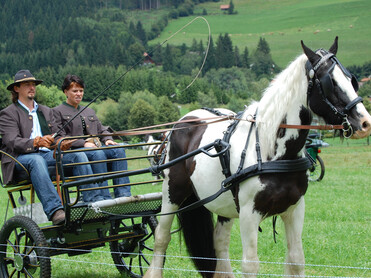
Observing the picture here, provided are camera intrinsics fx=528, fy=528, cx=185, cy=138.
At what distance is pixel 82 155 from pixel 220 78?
122207mm

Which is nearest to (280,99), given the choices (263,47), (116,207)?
(116,207)

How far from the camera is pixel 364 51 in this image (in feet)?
440

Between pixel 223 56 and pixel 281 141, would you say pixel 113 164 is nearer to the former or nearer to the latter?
pixel 281 141

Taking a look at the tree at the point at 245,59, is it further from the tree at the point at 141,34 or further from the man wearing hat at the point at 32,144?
the man wearing hat at the point at 32,144

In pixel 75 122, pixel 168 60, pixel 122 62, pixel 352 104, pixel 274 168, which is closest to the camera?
pixel 352 104

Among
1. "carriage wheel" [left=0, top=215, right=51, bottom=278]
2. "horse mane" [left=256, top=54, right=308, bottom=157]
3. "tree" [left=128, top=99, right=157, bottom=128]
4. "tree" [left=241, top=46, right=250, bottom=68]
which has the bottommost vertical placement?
"tree" [left=128, top=99, right=157, bottom=128]

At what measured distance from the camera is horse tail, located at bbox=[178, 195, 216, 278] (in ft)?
18.7

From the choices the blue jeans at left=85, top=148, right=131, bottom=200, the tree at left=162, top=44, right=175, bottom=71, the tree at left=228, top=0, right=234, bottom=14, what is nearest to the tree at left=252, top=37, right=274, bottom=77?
the tree at left=162, top=44, right=175, bottom=71

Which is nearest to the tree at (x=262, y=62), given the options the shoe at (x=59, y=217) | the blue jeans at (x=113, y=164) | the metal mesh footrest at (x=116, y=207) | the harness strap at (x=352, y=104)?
the blue jeans at (x=113, y=164)

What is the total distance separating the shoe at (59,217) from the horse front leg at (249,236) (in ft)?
6.58

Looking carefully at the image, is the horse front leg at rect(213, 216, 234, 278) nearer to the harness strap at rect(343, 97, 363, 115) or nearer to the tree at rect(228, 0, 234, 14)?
the harness strap at rect(343, 97, 363, 115)

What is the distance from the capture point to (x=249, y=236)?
14.7 feet

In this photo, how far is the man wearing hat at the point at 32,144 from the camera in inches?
219

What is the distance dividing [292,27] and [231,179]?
16410 centimetres
